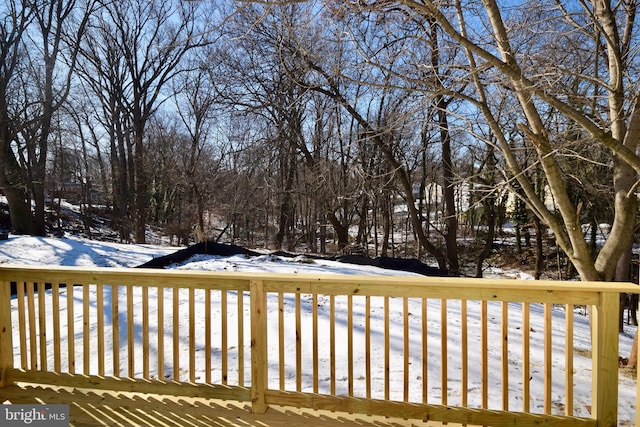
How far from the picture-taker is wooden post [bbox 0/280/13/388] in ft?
7.68

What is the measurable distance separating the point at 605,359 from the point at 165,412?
2269 mm

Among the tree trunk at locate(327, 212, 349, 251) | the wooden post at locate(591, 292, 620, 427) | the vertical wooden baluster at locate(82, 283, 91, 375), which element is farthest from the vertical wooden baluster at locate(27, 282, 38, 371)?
the tree trunk at locate(327, 212, 349, 251)

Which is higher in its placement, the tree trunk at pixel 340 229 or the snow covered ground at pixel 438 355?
the tree trunk at pixel 340 229

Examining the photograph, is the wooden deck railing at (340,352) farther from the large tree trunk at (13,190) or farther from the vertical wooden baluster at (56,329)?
the large tree trunk at (13,190)

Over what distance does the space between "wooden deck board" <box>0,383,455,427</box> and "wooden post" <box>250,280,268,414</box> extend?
8cm

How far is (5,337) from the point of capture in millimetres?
2352

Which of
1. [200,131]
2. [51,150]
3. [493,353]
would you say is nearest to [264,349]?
[493,353]

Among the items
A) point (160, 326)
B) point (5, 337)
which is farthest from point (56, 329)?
point (160, 326)

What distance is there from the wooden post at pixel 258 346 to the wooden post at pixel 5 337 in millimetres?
1587

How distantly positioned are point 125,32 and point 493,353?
17.0 metres

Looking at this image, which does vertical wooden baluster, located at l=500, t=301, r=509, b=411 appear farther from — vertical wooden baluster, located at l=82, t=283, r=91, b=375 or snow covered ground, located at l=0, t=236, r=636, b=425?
vertical wooden baluster, located at l=82, t=283, r=91, b=375

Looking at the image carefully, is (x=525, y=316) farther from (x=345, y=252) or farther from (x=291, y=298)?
(x=345, y=252)

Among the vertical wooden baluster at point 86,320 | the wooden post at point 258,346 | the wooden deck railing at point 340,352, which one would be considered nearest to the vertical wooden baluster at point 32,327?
the wooden deck railing at point 340,352

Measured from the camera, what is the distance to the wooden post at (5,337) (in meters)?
2.34
